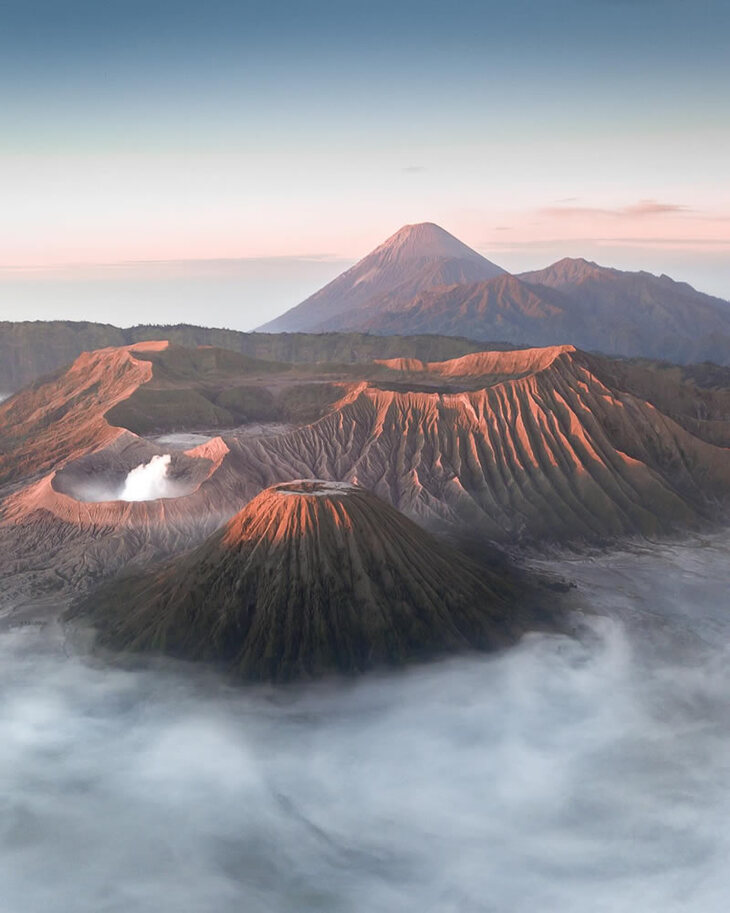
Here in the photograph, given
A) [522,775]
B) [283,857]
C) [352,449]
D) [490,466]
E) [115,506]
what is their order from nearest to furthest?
[283,857], [522,775], [115,506], [490,466], [352,449]

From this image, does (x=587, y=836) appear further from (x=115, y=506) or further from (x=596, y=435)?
(x=596, y=435)

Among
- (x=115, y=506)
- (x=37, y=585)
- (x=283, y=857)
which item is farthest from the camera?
(x=115, y=506)

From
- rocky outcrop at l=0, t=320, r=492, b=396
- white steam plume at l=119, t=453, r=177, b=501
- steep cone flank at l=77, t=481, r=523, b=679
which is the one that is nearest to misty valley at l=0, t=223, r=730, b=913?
steep cone flank at l=77, t=481, r=523, b=679

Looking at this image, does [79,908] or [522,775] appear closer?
[79,908]

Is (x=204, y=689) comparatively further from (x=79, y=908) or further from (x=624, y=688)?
(x=624, y=688)

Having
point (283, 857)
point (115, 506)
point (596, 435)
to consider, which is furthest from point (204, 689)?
point (596, 435)

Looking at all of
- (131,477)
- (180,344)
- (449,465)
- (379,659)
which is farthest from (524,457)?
(180,344)

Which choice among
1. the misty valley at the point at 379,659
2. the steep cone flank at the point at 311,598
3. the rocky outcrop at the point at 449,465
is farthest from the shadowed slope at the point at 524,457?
the steep cone flank at the point at 311,598

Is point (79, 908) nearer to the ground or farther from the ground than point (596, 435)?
nearer to the ground

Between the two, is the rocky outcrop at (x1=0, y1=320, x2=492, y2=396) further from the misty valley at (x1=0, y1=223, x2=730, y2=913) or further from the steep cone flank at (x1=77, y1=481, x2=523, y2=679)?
the steep cone flank at (x1=77, y1=481, x2=523, y2=679)
